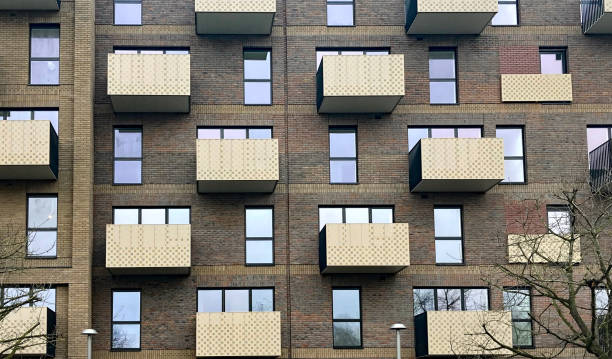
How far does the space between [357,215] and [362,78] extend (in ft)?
13.6

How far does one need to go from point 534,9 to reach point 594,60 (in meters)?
2.45

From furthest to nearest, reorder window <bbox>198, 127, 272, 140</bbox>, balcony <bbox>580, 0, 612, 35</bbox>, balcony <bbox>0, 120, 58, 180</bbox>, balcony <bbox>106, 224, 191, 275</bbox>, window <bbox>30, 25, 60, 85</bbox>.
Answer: window <bbox>198, 127, 272, 140</bbox> → balcony <bbox>580, 0, 612, 35</bbox> → window <bbox>30, 25, 60, 85</bbox> → balcony <bbox>106, 224, 191, 275</bbox> → balcony <bbox>0, 120, 58, 180</bbox>

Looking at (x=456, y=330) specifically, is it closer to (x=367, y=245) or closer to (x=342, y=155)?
(x=367, y=245)

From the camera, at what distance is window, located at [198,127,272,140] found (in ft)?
98.8

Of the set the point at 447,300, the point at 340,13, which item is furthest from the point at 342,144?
the point at 447,300

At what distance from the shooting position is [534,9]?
1223 inches

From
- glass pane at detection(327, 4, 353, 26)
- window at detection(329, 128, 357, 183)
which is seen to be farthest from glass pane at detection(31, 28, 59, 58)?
window at detection(329, 128, 357, 183)

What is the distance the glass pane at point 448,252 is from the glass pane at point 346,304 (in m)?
2.75

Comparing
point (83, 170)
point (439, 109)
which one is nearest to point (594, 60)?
point (439, 109)

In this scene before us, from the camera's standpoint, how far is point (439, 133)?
100.0 ft

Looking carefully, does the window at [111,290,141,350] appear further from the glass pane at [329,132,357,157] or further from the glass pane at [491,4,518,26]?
the glass pane at [491,4,518,26]

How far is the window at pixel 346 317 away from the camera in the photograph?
95.1 feet

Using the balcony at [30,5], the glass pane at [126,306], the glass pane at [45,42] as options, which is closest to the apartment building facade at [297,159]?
the glass pane at [126,306]

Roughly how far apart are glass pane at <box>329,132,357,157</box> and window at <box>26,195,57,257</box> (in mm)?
8379
